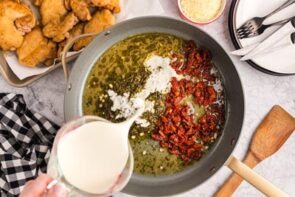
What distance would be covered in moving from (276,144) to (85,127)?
1.67ft

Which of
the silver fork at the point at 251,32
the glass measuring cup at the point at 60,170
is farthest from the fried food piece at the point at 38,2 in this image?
the silver fork at the point at 251,32

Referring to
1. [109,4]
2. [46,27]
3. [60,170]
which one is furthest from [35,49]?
[60,170]

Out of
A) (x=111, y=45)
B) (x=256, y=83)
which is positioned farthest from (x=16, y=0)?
(x=256, y=83)

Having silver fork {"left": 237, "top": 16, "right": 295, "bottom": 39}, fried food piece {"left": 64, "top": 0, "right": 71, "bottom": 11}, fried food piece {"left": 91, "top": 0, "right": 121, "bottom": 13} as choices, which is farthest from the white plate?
fried food piece {"left": 64, "top": 0, "right": 71, "bottom": 11}

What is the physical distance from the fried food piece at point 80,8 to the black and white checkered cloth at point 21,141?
23 centimetres

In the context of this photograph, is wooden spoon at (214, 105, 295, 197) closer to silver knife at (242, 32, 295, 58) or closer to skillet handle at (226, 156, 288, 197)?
silver knife at (242, 32, 295, 58)

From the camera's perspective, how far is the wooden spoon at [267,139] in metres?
1.17

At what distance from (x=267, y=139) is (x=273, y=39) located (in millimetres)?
230

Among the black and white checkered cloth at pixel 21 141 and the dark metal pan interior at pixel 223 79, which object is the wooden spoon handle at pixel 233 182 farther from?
the black and white checkered cloth at pixel 21 141

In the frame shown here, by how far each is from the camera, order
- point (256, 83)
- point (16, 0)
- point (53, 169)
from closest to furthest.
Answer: point (53, 169) → point (16, 0) → point (256, 83)

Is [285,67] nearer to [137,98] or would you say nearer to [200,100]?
[200,100]

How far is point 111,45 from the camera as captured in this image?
1.14 meters

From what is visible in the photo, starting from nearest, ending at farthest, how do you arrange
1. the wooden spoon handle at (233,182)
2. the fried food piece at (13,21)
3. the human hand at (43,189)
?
1. the human hand at (43,189)
2. the fried food piece at (13,21)
3. the wooden spoon handle at (233,182)

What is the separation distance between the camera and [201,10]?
1.13m
